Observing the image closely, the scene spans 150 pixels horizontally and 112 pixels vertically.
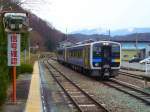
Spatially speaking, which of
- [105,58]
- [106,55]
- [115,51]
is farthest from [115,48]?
[105,58]

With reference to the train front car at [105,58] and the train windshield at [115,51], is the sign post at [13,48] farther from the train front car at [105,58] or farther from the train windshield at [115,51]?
the train windshield at [115,51]

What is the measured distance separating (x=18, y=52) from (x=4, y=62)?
1.90 feet

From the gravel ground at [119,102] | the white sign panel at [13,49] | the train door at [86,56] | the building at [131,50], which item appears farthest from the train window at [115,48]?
the building at [131,50]

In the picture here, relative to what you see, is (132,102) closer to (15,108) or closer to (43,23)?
(15,108)

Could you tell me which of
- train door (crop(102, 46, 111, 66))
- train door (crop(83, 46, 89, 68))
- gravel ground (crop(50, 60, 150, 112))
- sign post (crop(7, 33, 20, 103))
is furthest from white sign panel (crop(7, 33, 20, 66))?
train door (crop(83, 46, 89, 68))

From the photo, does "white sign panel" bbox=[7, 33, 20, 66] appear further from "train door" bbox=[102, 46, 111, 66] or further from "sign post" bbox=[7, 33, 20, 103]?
"train door" bbox=[102, 46, 111, 66]

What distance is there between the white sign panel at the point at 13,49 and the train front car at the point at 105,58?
1709 centimetres

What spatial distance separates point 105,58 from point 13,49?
17454 mm

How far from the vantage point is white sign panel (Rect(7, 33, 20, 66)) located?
1587 cm

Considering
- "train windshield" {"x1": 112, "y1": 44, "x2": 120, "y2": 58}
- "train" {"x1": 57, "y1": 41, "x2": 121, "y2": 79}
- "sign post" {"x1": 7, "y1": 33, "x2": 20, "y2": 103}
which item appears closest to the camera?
"sign post" {"x1": 7, "y1": 33, "x2": 20, "y2": 103}

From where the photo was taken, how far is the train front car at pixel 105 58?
107ft

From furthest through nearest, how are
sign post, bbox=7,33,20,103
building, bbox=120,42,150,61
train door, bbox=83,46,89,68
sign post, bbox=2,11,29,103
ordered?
building, bbox=120,42,150,61 < train door, bbox=83,46,89,68 < sign post, bbox=7,33,20,103 < sign post, bbox=2,11,29,103

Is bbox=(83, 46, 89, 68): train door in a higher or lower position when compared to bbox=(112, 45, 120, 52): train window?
lower

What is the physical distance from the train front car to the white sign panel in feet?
56.1
